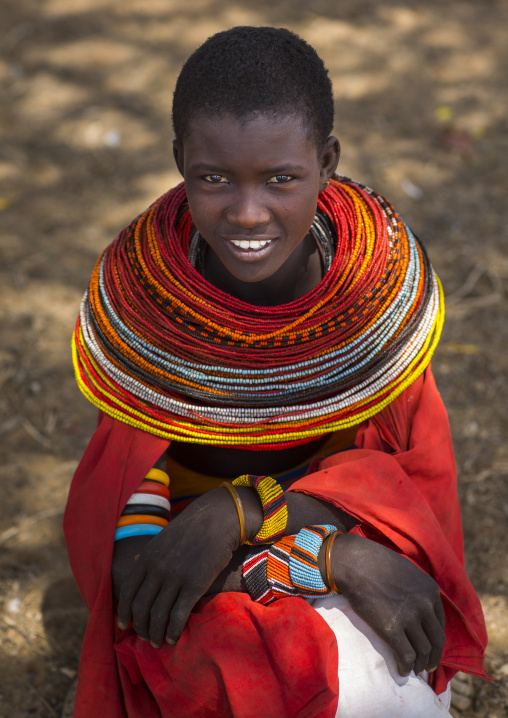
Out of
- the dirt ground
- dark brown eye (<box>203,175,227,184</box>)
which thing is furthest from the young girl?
the dirt ground

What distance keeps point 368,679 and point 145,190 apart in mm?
3065

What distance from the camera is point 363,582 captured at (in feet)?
5.36

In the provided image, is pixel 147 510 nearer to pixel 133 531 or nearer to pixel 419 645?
pixel 133 531

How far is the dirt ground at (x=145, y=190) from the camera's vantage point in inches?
102

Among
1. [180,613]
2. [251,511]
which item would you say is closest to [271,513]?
[251,511]

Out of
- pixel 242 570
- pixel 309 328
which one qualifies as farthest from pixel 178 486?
pixel 309 328

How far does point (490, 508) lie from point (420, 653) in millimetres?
1223

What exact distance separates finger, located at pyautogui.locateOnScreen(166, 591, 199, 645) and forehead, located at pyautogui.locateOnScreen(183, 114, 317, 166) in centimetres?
92

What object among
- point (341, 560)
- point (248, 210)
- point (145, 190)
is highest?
point (248, 210)

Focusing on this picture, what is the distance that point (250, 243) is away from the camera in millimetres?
1664

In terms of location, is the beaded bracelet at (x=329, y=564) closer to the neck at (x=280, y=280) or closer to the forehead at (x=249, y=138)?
the neck at (x=280, y=280)

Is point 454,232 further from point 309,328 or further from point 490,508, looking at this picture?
point 309,328

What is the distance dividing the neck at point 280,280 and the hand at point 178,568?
55 cm

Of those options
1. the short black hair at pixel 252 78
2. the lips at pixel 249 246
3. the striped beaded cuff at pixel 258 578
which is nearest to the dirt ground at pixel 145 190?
the striped beaded cuff at pixel 258 578
